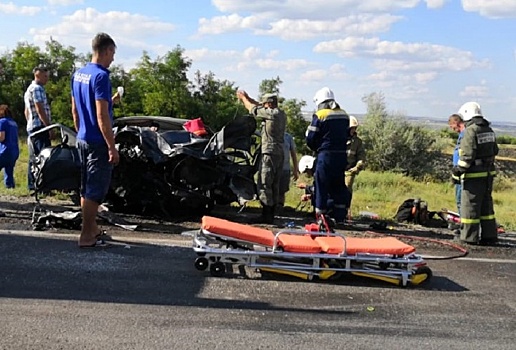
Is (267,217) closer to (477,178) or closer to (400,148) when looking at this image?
(477,178)

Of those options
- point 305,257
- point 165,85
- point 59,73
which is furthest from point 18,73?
point 305,257

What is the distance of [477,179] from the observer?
26.4 feet

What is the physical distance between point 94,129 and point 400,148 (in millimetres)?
22750

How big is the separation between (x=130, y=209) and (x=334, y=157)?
114 inches

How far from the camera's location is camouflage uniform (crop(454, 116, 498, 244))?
797 centimetres

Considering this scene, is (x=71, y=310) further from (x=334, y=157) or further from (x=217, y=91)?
(x=217, y=91)

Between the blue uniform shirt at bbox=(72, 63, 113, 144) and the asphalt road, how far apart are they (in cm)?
120

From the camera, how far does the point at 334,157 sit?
8531 mm

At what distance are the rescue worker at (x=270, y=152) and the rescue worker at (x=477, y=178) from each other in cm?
244

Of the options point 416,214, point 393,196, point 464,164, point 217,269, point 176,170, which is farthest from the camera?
point 393,196

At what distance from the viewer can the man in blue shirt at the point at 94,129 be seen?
20.1 feet

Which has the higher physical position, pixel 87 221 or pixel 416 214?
pixel 87 221

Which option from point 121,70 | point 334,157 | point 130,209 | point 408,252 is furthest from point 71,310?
point 121,70

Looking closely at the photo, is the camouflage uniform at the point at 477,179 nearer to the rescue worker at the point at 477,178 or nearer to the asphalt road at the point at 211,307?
the rescue worker at the point at 477,178
